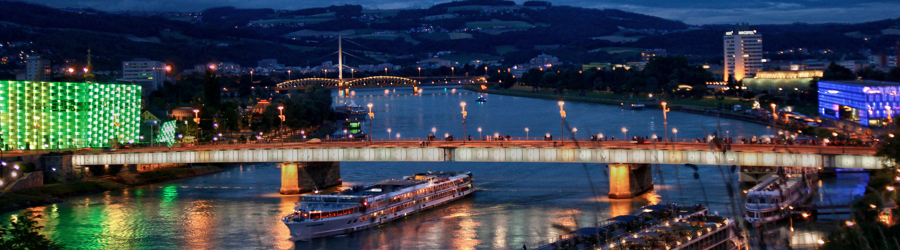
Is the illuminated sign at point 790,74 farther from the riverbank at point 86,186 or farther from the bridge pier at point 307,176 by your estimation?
the bridge pier at point 307,176

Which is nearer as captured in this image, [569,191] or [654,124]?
[569,191]

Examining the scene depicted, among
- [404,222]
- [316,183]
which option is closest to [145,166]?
[316,183]

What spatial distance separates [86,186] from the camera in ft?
111

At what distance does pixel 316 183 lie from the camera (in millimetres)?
33469

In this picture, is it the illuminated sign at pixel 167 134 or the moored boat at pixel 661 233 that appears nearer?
the moored boat at pixel 661 233

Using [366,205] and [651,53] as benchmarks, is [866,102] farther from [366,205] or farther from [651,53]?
[651,53]

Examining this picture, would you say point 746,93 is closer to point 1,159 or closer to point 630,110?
point 630,110

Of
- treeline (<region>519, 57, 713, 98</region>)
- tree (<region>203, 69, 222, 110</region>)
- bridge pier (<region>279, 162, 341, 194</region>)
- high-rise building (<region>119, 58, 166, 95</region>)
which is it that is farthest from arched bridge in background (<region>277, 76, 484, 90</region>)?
bridge pier (<region>279, 162, 341, 194</region>)

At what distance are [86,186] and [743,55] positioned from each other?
9157 cm

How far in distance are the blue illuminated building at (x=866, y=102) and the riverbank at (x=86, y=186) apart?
33.8 metres

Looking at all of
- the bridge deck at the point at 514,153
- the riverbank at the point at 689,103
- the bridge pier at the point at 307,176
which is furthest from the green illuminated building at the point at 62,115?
the riverbank at the point at 689,103

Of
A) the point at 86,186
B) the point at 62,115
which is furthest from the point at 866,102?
the point at 62,115

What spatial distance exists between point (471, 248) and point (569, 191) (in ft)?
30.0

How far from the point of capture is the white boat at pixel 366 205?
2477cm
